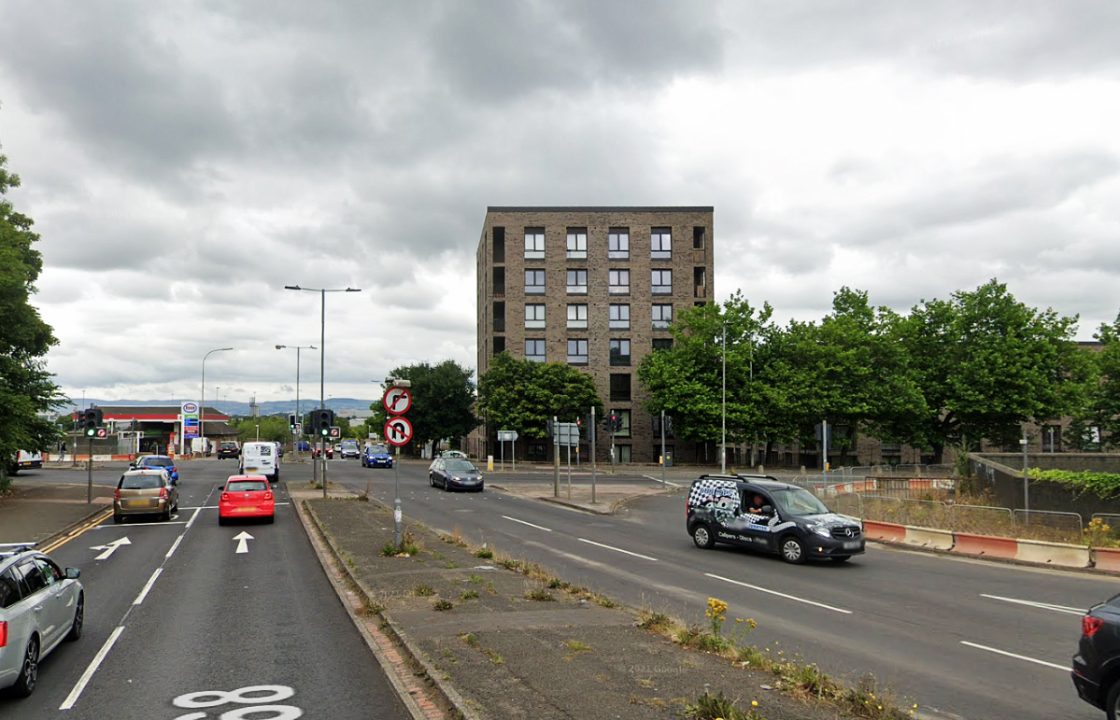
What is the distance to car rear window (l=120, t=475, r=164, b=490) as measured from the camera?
2538 centimetres

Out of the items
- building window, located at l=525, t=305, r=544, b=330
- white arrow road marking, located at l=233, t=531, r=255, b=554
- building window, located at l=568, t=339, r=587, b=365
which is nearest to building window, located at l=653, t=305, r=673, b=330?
building window, located at l=568, t=339, r=587, b=365

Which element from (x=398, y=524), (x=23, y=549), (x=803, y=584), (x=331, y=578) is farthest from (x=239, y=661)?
(x=803, y=584)

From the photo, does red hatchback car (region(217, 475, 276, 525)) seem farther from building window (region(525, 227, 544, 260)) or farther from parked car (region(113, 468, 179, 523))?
building window (region(525, 227, 544, 260))

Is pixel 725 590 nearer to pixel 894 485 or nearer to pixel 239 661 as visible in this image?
pixel 239 661

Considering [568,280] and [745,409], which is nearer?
[745,409]

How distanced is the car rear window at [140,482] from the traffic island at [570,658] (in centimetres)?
1408

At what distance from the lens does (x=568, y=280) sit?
241 ft

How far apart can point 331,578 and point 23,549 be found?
6015 millimetres

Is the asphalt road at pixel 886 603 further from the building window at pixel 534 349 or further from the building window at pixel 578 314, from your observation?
the building window at pixel 578 314

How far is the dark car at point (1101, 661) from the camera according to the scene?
268 inches

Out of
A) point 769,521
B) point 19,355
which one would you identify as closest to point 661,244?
point 19,355

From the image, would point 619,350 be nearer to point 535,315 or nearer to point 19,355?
point 535,315

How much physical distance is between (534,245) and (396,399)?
57.7m

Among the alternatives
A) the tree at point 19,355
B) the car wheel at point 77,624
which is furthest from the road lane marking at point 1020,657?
the tree at point 19,355
